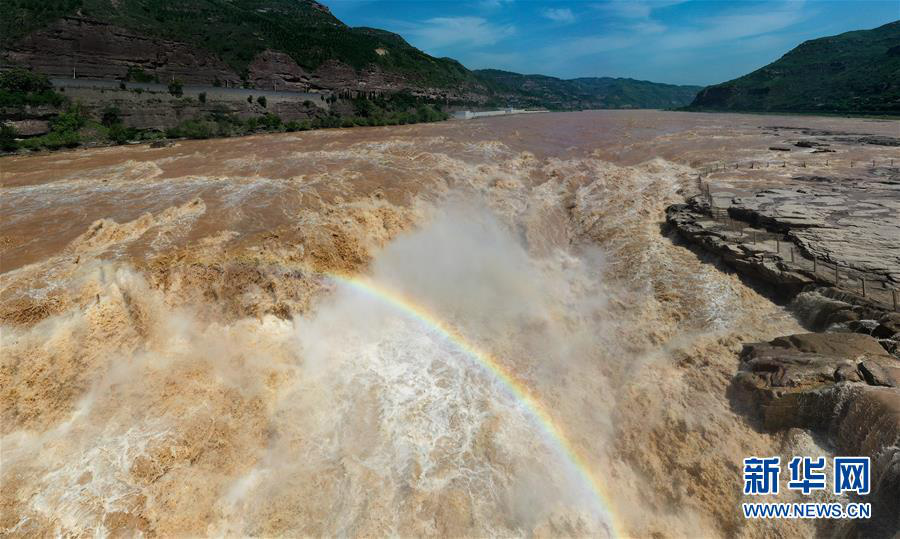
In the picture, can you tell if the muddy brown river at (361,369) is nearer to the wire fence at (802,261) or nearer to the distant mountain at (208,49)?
the wire fence at (802,261)

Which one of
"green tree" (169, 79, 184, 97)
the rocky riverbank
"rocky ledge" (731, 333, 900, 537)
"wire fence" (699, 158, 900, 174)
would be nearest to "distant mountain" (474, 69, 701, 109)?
"green tree" (169, 79, 184, 97)

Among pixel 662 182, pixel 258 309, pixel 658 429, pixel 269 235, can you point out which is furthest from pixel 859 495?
pixel 662 182

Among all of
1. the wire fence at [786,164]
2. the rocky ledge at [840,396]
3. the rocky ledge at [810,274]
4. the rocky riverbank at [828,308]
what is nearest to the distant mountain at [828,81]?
the wire fence at [786,164]

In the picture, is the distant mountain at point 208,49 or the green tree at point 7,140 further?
the distant mountain at point 208,49

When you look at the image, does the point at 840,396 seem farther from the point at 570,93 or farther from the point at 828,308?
the point at 570,93

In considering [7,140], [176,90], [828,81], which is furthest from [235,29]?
[828,81]

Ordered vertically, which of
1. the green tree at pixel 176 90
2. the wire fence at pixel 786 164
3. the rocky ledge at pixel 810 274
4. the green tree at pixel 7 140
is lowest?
the rocky ledge at pixel 810 274

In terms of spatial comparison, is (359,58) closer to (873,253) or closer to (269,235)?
(269,235)

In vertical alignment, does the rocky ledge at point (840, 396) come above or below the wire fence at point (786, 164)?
below
